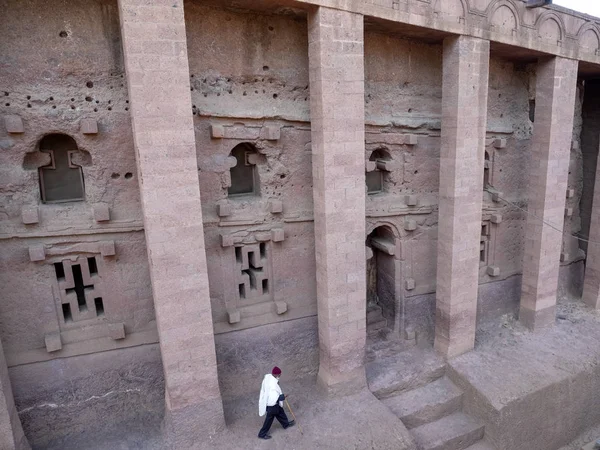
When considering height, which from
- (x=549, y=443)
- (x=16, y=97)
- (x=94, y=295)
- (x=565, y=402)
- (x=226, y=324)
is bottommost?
(x=549, y=443)

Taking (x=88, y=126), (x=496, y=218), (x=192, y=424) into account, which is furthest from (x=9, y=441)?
(x=496, y=218)

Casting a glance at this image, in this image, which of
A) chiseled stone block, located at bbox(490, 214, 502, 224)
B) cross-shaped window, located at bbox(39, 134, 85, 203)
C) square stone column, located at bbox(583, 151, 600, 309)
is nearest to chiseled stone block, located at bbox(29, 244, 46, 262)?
cross-shaped window, located at bbox(39, 134, 85, 203)

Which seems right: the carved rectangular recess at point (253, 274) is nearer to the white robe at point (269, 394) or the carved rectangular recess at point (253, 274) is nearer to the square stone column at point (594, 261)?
the white robe at point (269, 394)

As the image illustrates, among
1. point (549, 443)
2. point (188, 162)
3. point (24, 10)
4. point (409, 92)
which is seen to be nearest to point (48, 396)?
point (188, 162)

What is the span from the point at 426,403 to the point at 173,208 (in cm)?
535

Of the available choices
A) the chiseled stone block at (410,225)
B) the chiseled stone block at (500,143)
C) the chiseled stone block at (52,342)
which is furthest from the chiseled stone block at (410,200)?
the chiseled stone block at (52,342)

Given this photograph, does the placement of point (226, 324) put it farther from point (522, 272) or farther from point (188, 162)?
point (522, 272)

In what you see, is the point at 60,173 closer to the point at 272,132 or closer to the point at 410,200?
the point at 272,132

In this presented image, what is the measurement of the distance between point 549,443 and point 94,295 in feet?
27.3

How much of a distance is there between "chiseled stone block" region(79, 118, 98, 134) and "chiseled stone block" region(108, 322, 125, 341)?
269 cm

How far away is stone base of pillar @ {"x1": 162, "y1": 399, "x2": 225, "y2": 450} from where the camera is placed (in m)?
5.70

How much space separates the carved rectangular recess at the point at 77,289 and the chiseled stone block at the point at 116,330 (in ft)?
0.77

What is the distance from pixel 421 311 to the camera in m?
8.67

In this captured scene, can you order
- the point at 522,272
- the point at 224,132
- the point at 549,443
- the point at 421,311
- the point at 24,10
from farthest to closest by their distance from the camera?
the point at 522,272 < the point at 421,311 < the point at 549,443 < the point at 224,132 < the point at 24,10
